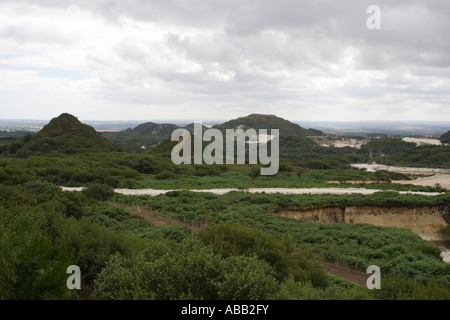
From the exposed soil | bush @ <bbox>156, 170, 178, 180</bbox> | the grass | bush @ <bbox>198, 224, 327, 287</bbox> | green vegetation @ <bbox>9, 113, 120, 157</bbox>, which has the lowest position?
the exposed soil

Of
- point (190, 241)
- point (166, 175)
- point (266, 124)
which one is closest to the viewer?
point (190, 241)

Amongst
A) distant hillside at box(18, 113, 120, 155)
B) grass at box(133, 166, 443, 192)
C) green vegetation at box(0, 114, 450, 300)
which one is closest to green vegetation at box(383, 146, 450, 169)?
grass at box(133, 166, 443, 192)

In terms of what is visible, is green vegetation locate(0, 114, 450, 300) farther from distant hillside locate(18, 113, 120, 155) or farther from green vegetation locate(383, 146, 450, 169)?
green vegetation locate(383, 146, 450, 169)

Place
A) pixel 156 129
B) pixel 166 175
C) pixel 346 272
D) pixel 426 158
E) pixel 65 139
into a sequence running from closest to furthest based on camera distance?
pixel 346 272 < pixel 166 175 < pixel 65 139 < pixel 426 158 < pixel 156 129

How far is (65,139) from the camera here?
5809 centimetres

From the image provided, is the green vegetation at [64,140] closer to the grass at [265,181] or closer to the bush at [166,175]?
the bush at [166,175]

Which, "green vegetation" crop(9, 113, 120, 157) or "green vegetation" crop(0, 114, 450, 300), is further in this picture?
"green vegetation" crop(9, 113, 120, 157)

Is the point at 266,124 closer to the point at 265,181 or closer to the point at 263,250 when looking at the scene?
the point at 265,181

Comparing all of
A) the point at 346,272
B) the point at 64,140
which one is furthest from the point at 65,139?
the point at 346,272

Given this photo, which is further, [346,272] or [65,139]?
[65,139]

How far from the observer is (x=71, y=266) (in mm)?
7895

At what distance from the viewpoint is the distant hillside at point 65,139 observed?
2141 inches

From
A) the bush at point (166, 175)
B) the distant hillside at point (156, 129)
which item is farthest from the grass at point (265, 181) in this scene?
the distant hillside at point (156, 129)

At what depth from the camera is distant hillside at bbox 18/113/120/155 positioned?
5438cm
